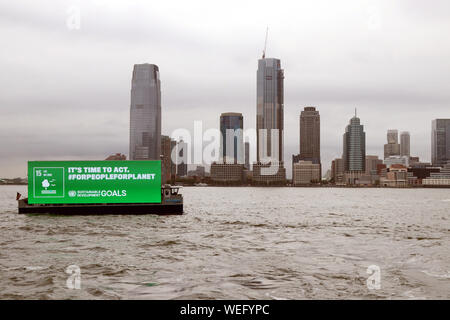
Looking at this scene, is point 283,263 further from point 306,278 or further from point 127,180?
point 127,180

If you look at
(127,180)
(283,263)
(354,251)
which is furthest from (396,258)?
(127,180)

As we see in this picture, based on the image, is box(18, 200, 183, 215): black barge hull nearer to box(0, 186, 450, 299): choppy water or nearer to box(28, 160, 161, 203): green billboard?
box(28, 160, 161, 203): green billboard

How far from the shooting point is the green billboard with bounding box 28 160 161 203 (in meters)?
45.2

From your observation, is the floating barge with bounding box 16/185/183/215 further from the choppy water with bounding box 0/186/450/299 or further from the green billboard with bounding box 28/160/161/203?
the choppy water with bounding box 0/186/450/299

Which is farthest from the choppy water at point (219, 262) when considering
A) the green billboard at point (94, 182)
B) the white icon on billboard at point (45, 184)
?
the white icon on billboard at point (45, 184)

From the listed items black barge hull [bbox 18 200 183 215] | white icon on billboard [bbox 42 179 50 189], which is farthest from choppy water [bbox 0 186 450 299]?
white icon on billboard [bbox 42 179 50 189]

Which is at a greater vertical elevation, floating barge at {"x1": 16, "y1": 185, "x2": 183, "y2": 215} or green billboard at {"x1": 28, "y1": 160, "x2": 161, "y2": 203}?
green billboard at {"x1": 28, "y1": 160, "x2": 161, "y2": 203}

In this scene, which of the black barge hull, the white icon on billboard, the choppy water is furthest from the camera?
the white icon on billboard

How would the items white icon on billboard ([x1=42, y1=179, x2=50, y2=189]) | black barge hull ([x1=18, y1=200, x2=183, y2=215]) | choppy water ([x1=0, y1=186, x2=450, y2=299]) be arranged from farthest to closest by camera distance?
white icon on billboard ([x1=42, y1=179, x2=50, y2=189]) → black barge hull ([x1=18, y1=200, x2=183, y2=215]) → choppy water ([x1=0, y1=186, x2=450, y2=299])

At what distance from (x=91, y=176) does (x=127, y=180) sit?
372 cm

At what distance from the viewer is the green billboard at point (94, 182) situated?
45.2 m

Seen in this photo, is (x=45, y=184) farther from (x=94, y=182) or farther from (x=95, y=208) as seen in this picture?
(x=95, y=208)

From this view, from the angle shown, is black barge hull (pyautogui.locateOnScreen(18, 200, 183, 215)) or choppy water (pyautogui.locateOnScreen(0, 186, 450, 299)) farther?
black barge hull (pyautogui.locateOnScreen(18, 200, 183, 215))

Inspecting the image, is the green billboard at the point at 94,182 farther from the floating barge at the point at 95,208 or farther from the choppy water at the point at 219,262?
the choppy water at the point at 219,262
